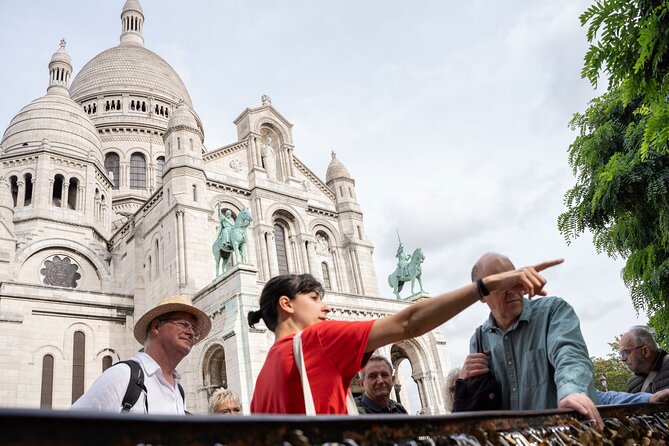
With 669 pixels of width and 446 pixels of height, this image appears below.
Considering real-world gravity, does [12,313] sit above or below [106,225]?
below

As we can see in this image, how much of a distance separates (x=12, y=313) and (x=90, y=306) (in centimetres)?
325

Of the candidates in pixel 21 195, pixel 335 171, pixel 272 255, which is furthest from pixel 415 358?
pixel 21 195

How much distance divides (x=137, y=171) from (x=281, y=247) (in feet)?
60.3

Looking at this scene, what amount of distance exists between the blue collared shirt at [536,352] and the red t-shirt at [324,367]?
1306 millimetres

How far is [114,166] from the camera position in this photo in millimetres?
40688

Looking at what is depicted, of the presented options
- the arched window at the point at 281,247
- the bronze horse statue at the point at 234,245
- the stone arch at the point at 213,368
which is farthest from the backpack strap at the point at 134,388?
the arched window at the point at 281,247

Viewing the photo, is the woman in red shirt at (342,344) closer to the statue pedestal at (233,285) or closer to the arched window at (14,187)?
the statue pedestal at (233,285)

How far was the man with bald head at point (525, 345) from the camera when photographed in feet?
10.8

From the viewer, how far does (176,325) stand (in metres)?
4.52

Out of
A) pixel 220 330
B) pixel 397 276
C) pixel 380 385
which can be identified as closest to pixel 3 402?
pixel 220 330

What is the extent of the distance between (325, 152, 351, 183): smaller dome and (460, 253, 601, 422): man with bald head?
2945cm

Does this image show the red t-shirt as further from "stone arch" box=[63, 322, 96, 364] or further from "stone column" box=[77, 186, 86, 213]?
"stone column" box=[77, 186, 86, 213]

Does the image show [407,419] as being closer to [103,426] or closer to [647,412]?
[103,426]

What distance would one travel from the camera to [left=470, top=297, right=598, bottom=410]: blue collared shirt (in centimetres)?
323
